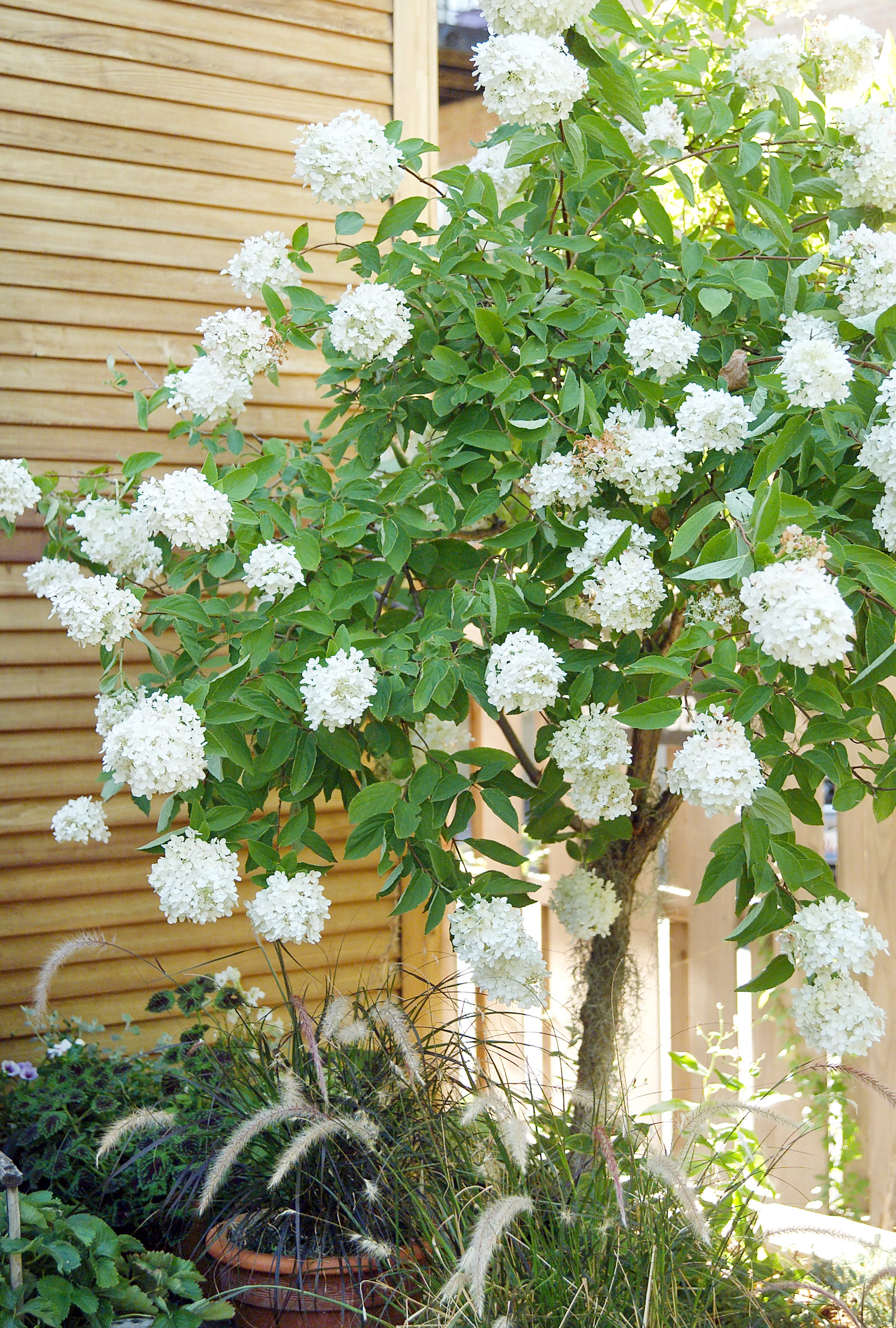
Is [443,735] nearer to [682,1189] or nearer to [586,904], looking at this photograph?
[586,904]

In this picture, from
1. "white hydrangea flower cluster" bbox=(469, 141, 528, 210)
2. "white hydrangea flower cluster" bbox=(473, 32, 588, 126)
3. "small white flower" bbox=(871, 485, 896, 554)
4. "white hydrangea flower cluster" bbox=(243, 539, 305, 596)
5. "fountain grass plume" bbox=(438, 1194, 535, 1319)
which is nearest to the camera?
"fountain grass plume" bbox=(438, 1194, 535, 1319)

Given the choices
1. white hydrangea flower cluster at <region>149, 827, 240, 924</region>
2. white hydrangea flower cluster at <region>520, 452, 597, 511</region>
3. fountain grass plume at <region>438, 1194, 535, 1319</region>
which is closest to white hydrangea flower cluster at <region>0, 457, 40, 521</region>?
white hydrangea flower cluster at <region>149, 827, 240, 924</region>

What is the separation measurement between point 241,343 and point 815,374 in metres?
0.91

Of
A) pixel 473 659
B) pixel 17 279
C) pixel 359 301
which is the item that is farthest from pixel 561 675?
pixel 17 279

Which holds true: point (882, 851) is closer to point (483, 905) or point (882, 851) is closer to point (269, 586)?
point (483, 905)

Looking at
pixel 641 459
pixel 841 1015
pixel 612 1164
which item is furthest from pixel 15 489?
pixel 841 1015

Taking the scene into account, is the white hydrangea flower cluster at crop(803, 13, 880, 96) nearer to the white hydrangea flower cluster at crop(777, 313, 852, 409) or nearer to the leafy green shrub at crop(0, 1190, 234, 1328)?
the white hydrangea flower cluster at crop(777, 313, 852, 409)

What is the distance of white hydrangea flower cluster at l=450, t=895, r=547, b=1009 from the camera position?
1531 millimetres

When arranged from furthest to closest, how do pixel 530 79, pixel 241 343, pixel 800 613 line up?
pixel 241 343, pixel 530 79, pixel 800 613

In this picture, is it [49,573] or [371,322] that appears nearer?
[371,322]

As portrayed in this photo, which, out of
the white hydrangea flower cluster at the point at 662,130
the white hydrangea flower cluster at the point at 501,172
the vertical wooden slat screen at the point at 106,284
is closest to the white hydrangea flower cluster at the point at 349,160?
the white hydrangea flower cluster at the point at 501,172

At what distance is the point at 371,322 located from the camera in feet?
5.22

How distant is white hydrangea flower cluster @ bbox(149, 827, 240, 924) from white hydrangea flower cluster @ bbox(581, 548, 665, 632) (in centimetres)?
59

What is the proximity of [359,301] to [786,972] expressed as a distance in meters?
1.08
